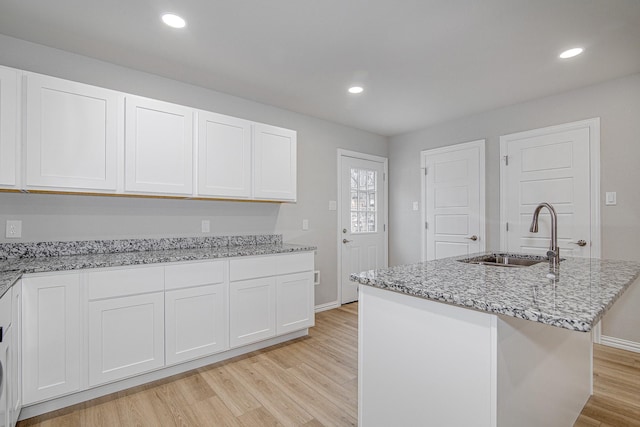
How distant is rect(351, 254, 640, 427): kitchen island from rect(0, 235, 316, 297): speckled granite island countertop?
1.52 m

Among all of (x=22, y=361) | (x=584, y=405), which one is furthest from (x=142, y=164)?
(x=584, y=405)

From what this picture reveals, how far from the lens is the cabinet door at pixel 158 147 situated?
7.56 feet

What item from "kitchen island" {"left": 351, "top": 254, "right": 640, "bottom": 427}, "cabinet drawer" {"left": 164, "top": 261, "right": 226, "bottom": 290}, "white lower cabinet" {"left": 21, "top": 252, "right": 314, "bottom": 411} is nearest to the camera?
"kitchen island" {"left": 351, "top": 254, "right": 640, "bottom": 427}

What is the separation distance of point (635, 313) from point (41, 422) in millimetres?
4538

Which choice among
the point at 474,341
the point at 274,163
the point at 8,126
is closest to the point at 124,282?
the point at 8,126

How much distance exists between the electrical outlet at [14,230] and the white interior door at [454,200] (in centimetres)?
414

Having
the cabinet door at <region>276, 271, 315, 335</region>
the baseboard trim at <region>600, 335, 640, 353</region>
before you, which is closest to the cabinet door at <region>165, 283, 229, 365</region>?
the cabinet door at <region>276, 271, 315, 335</region>

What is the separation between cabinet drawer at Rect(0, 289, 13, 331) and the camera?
4.53 feet

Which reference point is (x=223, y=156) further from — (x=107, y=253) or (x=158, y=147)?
(x=107, y=253)

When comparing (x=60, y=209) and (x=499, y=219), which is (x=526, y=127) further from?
(x=60, y=209)

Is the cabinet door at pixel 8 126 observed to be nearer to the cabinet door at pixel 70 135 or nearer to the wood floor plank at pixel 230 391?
the cabinet door at pixel 70 135

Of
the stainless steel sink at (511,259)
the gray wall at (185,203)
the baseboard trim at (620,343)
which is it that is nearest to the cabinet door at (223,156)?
the gray wall at (185,203)

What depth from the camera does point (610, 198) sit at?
2875 millimetres

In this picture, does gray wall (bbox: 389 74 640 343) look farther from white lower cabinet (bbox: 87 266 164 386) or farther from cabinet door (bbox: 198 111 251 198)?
white lower cabinet (bbox: 87 266 164 386)
